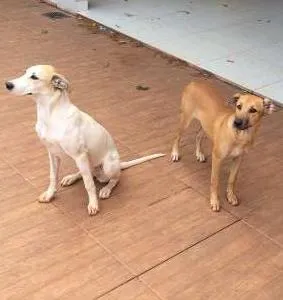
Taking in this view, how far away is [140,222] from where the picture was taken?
266cm

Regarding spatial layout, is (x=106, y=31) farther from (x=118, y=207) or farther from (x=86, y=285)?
(x=86, y=285)

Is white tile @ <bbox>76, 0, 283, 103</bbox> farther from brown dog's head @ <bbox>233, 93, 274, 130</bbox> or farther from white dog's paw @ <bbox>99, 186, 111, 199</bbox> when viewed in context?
white dog's paw @ <bbox>99, 186, 111, 199</bbox>

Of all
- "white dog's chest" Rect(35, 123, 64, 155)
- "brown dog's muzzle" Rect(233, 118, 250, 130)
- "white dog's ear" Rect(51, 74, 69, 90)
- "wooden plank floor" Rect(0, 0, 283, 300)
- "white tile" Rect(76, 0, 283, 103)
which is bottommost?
"wooden plank floor" Rect(0, 0, 283, 300)

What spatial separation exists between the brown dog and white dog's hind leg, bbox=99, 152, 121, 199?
1.77 feet

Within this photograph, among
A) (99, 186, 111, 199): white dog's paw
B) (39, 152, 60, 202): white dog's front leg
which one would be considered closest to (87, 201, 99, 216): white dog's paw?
(99, 186, 111, 199): white dog's paw

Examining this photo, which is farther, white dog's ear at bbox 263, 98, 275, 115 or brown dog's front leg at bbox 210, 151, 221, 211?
brown dog's front leg at bbox 210, 151, 221, 211

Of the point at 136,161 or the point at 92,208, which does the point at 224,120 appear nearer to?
the point at 136,161

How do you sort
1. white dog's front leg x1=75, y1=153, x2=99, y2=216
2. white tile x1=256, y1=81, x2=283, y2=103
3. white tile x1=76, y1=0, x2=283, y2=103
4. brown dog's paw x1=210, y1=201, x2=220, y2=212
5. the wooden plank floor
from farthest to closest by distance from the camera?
1. white tile x1=76, y1=0, x2=283, y2=103
2. white tile x1=256, y1=81, x2=283, y2=103
3. brown dog's paw x1=210, y1=201, x2=220, y2=212
4. white dog's front leg x1=75, y1=153, x2=99, y2=216
5. the wooden plank floor

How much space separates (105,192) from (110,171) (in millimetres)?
152

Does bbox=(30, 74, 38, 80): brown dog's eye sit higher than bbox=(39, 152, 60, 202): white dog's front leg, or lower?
higher

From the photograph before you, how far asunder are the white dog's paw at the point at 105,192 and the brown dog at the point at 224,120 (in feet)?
1.94

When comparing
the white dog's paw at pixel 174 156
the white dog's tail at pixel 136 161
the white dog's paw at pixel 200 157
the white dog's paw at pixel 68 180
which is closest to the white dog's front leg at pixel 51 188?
the white dog's paw at pixel 68 180

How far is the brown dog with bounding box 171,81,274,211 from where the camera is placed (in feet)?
8.15

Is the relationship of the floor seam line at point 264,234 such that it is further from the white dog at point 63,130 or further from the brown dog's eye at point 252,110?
the white dog at point 63,130
